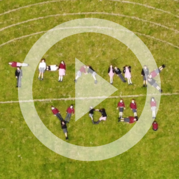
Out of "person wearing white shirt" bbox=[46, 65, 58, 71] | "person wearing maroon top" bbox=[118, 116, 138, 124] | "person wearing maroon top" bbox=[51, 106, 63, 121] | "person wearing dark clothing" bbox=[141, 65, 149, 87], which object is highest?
"person wearing white shirt" bbox=[46, 65, 58, 71]

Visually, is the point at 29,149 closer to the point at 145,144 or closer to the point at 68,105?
the point at 68,105

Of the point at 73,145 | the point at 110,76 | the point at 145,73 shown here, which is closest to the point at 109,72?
the point at 110,76

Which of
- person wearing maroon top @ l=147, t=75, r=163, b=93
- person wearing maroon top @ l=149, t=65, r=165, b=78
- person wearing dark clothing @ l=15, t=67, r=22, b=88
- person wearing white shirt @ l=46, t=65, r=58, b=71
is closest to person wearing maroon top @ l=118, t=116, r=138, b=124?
person wearing maroon top @ l=147, t=75, r=163, b=93

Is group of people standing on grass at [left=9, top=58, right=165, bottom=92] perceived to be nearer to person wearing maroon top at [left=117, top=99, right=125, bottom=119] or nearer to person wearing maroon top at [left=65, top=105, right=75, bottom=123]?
person wearing maroon top at [left=117, top=99, right=125, bottom=119]

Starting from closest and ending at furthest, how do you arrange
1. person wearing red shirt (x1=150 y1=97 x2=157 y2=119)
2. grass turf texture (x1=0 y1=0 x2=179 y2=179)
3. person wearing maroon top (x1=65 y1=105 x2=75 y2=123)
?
person wearing red shirt (x1=150 y1=97 x2=157 y2=119), person wearing maroon top (x1=65 y1=105 x2=75 y2=123), grass turf texture (x1=0 y1=0 x2=179 y2=179)

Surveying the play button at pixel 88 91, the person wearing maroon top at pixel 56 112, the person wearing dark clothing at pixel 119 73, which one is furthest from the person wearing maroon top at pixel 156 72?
the person wearing maroon top at pixel 56 112

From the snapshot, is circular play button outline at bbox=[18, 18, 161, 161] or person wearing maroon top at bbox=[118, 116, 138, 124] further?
circular play button outline at bbox=[18, 18, 161, 161]

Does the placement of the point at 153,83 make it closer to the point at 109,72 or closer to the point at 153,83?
the point at 153,83
